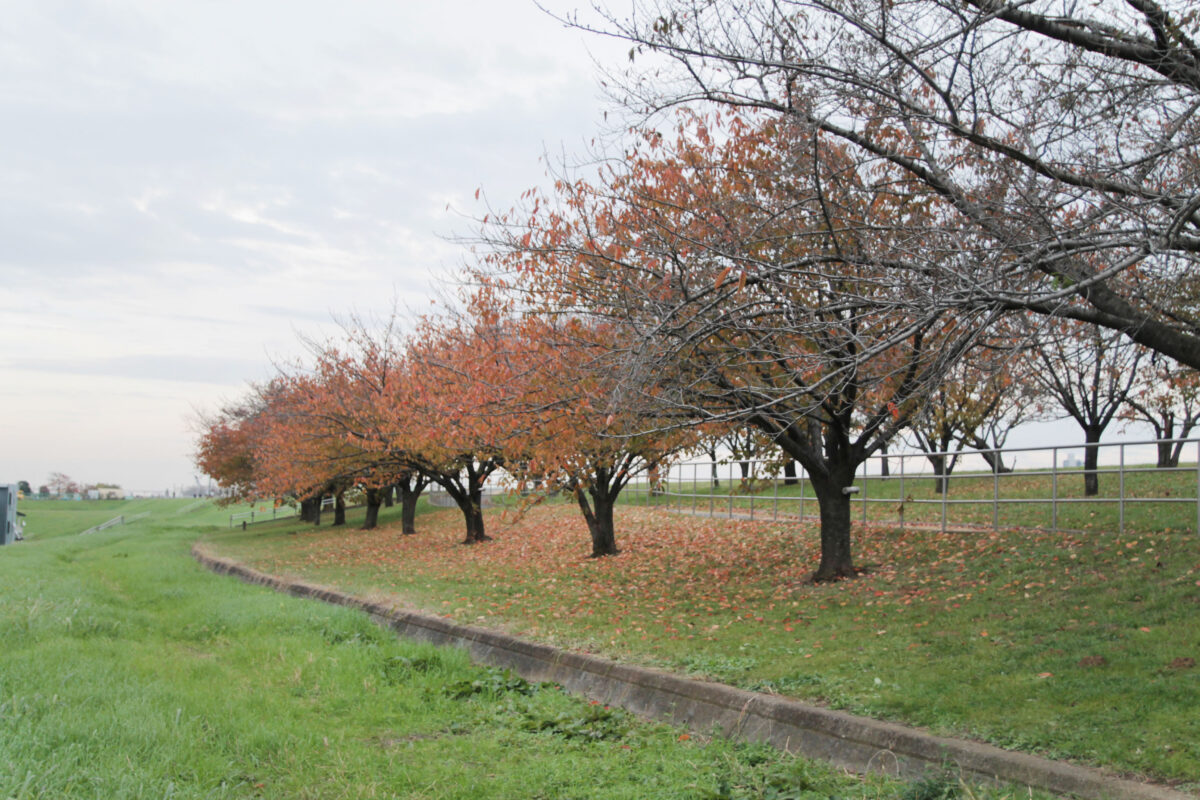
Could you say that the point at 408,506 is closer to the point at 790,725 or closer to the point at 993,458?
the point at 993,458

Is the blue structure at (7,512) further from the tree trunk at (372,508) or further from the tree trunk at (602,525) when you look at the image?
the tree trunk at (602,525)

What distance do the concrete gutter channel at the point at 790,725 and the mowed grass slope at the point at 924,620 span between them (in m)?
0.28

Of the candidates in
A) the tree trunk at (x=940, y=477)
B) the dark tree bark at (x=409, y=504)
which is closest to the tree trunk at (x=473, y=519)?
the dark tree bark at (x=409, y=504)

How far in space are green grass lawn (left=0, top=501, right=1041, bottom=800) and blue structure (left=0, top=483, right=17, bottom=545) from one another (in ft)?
118

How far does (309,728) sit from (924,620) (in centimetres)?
637

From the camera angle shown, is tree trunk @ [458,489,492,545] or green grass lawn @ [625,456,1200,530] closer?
green grass lawn @ [625,456,1200,530]

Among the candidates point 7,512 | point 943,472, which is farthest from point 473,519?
point 7,512

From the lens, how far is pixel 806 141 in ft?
28.7

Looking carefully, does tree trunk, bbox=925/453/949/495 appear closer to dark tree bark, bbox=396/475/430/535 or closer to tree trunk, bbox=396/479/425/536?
dark tree bark, bbox=396/475/430/535

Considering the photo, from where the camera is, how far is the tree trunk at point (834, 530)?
1262 cm

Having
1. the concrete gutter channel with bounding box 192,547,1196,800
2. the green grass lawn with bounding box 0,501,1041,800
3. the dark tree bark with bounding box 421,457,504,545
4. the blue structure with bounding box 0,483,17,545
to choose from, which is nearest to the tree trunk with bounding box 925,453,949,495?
the concrete gutter channel with bounding box 192,547,1196,800

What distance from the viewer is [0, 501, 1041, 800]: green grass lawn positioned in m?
5.11

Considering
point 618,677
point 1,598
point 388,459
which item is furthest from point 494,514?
point 618,677

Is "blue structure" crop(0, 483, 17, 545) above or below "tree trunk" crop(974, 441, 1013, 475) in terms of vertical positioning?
below
